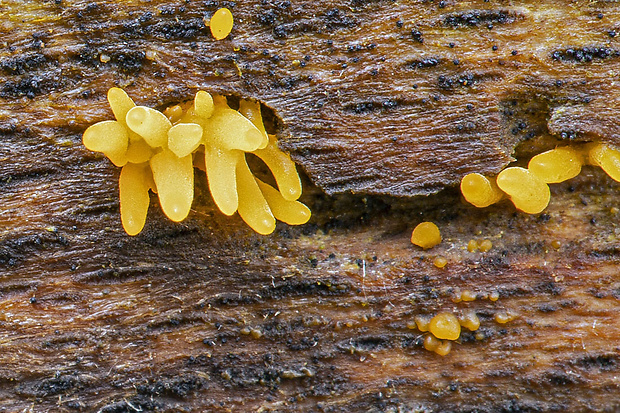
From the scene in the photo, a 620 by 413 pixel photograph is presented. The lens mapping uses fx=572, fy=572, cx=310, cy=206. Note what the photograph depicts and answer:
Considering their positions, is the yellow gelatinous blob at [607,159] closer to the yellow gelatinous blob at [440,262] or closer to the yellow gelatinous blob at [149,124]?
the yellow gelatinous blob at [440,262]

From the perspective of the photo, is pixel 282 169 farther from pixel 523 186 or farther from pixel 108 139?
pixel 523 186

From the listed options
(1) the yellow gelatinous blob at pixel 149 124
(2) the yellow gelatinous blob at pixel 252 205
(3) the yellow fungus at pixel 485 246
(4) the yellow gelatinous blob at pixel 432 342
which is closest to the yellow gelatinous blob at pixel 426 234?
(3) the yellow fungus at pixel 485 246

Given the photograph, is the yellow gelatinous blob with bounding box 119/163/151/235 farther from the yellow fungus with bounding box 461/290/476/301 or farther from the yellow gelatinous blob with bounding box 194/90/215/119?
the yellow fungus with bounding box 461/290/476/301

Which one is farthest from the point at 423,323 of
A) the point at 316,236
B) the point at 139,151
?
the point at 139,151

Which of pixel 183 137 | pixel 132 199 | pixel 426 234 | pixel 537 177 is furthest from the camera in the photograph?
pixel 426 234

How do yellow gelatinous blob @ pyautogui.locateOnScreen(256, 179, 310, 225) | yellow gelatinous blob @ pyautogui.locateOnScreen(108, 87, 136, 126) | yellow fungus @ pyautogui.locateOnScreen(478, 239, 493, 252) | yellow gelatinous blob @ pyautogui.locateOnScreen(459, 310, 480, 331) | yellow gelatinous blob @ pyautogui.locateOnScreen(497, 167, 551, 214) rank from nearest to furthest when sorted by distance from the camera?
yellow gelatinous blob @ pyautogui.locateOnScreen(108, 87, 136, 126)
yellow gelatinous blob @ pyautogui.locateOnScreen(497, 167, 551, 214)
yellow gelatinous blob @ pyautogui.locateOnScreen(256, 179, 310, 225)
yellow gelatinous blob @ pyautogui.locateOnScreen(459, 310, 480, 331)
yellow fungus @ pyautogui.locateOnScreen(478, 239, 493, 252)

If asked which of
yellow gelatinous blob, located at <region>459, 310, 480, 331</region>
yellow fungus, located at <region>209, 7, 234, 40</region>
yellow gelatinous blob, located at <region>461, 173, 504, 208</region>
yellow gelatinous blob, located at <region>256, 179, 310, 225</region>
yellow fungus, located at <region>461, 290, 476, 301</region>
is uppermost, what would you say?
yellow fungus, located at <region>209, 7, 234, 40</region>

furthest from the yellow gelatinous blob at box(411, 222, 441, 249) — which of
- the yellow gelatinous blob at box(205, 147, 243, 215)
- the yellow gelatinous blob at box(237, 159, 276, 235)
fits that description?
the yellow gelatinous blob at box(205, 147, 243, 215)
